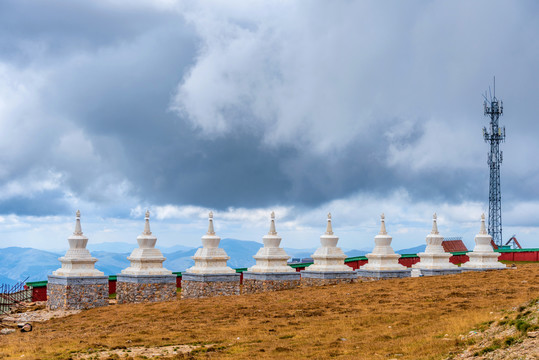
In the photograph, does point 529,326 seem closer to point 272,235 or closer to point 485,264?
point 272,235

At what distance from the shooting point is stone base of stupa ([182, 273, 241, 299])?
37.0 metres

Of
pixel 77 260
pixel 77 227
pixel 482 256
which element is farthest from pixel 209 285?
pixel 482 256

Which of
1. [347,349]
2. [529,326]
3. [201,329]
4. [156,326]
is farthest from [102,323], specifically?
[529,326]

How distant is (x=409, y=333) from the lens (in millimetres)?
23266

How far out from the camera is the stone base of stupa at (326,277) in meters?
40.1

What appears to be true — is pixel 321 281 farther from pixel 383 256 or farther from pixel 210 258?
pixel 210 258

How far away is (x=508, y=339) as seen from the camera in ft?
57.9

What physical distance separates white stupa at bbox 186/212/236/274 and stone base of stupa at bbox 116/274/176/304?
1.67m

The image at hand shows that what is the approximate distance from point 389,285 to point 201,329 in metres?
14.7

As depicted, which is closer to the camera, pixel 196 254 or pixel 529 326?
pixel 529 326

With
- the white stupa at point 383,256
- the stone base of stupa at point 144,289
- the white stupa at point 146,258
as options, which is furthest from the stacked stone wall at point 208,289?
the white stupa at point 383,256

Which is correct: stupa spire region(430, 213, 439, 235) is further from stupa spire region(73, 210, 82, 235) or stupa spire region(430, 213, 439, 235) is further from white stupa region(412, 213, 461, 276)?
stupa spire region(73, 210, 82, 235)

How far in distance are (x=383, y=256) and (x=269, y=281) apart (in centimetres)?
865

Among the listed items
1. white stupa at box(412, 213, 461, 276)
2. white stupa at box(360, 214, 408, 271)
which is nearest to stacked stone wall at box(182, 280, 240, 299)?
white stupa at box(360, 214, 408, 271)
